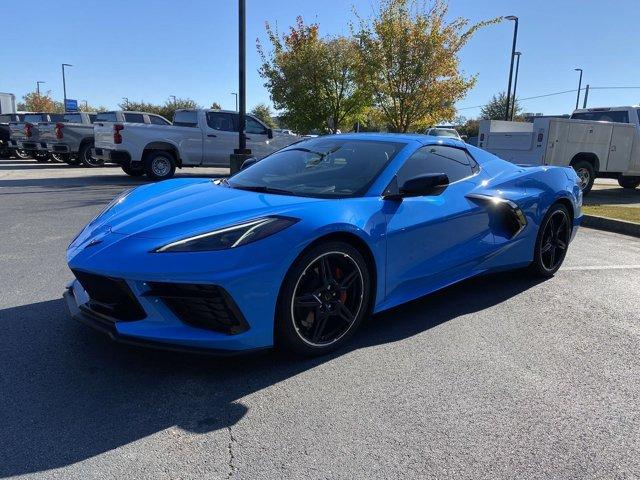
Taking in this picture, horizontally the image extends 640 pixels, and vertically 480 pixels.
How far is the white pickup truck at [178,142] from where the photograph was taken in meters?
12.0

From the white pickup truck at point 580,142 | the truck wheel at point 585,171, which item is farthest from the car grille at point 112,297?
the truck wheel at point 585,171

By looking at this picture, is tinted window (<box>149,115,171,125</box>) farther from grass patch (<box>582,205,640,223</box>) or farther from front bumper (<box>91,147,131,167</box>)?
grass patch (<box>582,205,640,223</box>)

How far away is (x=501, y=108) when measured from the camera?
50.4 meters

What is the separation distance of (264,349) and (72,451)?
102 cm

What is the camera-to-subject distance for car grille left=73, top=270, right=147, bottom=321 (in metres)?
2.61

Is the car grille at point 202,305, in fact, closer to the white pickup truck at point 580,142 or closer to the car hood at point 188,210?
the car hood at point 188,210

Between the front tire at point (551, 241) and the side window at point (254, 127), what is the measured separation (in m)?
10.2

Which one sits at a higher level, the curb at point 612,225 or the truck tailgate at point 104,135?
the truck tailgate at point 104,135

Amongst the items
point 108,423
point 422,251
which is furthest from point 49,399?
point 422,251

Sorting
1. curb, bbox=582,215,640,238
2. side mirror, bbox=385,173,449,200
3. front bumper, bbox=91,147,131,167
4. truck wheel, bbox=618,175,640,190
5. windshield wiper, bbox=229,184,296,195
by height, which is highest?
side mirror, bbox=385,173,449,200

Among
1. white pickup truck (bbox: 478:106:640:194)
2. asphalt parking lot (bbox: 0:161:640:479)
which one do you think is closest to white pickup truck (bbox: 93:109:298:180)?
white pickup truck (bbox: 478:106:640:194)

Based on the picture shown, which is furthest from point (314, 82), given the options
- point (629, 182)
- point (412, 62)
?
point (629, 182)

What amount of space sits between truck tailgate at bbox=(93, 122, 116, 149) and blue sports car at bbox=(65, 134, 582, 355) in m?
8.88

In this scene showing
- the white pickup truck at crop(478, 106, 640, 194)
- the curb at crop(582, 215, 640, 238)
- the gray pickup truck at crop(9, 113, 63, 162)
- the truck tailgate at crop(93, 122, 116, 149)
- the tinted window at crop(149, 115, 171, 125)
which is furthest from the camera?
the gray pickup truck at crop(9, 113, 63, 162)
